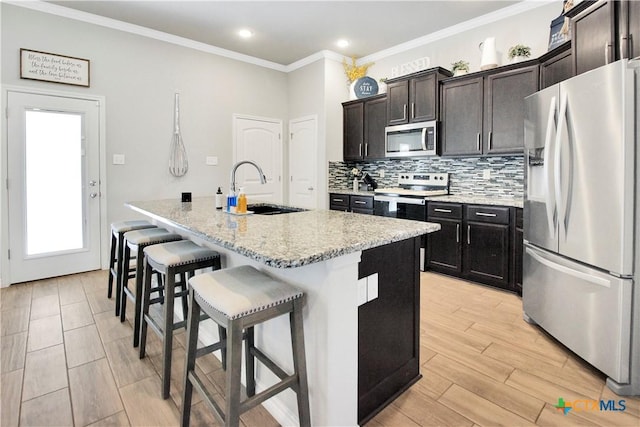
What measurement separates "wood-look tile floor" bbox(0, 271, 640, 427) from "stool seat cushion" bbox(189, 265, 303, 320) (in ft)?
2.24

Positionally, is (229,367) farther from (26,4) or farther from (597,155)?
(26,4)

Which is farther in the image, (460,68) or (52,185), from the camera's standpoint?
(460,68)

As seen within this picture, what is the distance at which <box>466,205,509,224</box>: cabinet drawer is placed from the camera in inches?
129

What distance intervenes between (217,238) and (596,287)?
2.01 m

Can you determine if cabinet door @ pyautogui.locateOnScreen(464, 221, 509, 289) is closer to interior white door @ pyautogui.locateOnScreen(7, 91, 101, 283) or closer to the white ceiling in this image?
the white ceiling

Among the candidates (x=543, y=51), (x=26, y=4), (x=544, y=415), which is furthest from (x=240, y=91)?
(x=544, y=415)

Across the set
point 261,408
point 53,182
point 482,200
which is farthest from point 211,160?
point 261,408

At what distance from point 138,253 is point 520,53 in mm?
3850

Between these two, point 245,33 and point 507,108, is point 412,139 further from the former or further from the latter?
point 245,33

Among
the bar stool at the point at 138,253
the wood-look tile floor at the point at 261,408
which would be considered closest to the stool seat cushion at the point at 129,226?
the bar stool at the point at 138,253

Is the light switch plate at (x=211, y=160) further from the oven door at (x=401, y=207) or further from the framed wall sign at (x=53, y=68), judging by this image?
the oven door at (x=401, y=207)

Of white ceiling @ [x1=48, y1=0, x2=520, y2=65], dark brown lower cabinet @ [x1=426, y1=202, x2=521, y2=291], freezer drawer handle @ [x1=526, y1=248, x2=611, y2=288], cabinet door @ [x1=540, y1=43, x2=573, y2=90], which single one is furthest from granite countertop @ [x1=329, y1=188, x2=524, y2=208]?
white ceiling @ [x1=48, y1=0, x2=520, y2=65]

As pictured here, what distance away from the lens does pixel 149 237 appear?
2.40 meters

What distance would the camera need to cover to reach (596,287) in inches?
74.8
